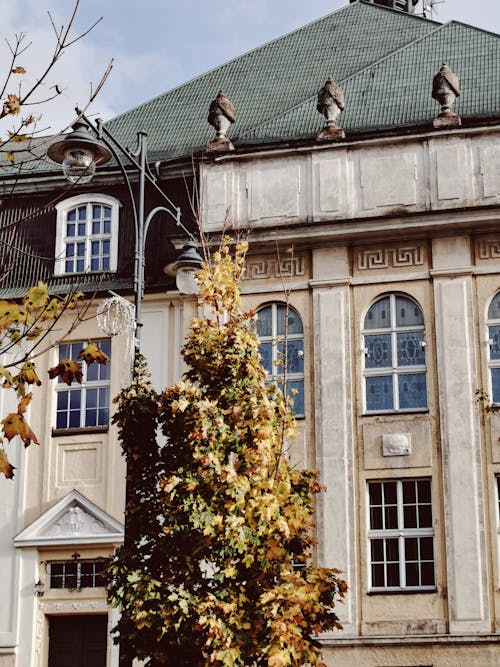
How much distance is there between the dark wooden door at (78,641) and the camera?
21.8 m

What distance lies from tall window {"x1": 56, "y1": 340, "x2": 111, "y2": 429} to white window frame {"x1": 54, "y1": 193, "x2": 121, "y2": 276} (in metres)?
1.61

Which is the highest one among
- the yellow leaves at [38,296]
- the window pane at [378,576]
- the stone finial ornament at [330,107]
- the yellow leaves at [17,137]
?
the stone finial ornament at [330,107]

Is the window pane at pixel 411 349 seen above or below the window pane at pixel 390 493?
above

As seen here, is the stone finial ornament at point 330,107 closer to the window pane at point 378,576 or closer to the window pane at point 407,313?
the window pane at point 407,313

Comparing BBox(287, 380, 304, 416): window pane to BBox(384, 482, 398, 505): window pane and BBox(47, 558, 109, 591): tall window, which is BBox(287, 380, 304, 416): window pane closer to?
BBox(384, 482, 398, 505): window pane

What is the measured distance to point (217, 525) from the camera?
14156mm

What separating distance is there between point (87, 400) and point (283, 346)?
378 centimetres

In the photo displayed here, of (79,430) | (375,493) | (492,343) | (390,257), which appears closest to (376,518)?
(375,493)

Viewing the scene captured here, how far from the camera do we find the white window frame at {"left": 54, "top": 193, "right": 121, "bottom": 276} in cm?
2370

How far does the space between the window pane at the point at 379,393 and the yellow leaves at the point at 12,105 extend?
13449 millimetres

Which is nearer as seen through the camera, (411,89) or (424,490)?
(424,490)

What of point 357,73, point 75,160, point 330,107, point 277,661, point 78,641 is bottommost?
point 277,661

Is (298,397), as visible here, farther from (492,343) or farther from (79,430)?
(79,430)

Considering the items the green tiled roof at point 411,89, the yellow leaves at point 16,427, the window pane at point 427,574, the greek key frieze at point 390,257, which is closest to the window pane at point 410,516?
the window pane at point 427,574
